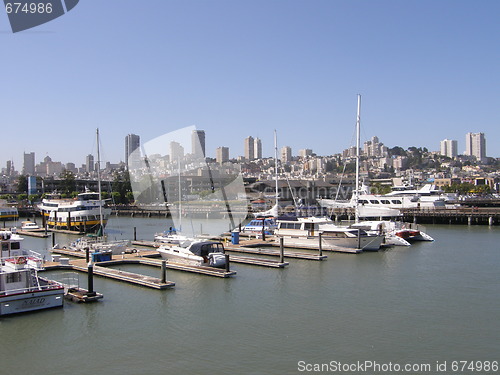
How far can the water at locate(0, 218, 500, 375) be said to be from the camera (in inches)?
504

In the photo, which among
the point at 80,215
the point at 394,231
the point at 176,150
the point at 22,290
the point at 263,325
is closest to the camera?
the point at 263,325

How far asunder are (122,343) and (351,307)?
802cm

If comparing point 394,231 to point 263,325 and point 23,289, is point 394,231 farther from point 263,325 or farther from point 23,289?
point 23,289

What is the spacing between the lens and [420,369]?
482 inches

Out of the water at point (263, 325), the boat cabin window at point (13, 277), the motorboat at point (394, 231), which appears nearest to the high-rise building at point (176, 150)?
the water at point (263, 325)

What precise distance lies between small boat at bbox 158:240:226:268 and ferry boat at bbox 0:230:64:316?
7.90 metres

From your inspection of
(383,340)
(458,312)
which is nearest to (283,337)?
(383,340)

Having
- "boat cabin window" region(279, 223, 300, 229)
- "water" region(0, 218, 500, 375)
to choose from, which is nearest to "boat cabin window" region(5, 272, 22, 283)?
"water" region(0, 218, 500, 375)

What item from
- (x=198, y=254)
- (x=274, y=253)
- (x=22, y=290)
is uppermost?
(x=198, y=254)

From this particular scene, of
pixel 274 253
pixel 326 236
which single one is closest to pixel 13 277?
pixel 274 253

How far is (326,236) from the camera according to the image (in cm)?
3125

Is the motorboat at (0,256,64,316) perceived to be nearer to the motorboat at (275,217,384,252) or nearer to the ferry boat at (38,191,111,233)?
the motorboat at (275,217,384,252)

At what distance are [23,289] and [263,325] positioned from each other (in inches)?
315

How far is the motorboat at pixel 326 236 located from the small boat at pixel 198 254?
804 cm
